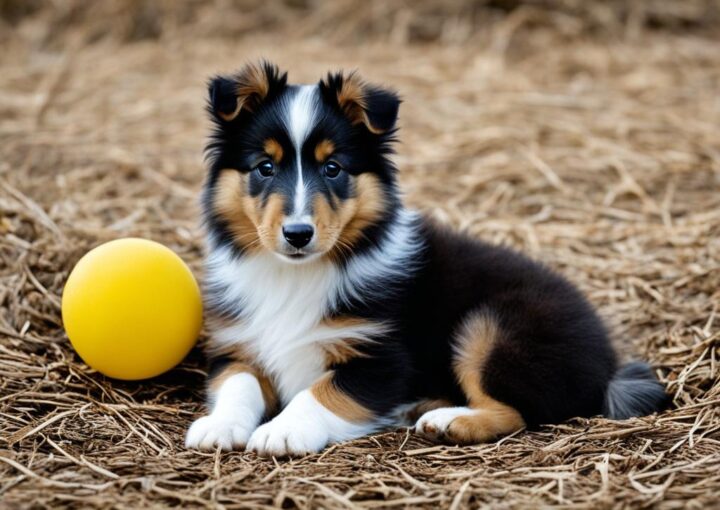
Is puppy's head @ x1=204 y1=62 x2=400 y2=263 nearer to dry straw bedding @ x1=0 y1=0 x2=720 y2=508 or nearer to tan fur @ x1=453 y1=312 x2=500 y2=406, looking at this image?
tan fur @ x1=453 y1=312 x2=500 y2=406

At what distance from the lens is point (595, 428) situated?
157 inches

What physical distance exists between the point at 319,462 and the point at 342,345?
68 cm

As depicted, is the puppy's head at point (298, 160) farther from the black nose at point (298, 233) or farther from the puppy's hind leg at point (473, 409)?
the puppy's hind leg at point (473, 409)

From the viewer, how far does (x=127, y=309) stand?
4.25m

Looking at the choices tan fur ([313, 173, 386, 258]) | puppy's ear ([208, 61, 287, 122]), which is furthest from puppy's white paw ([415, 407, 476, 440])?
puppy's ear ([208, 61, 287, 122])

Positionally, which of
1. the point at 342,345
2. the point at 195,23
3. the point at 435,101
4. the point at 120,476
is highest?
the point at 195,23

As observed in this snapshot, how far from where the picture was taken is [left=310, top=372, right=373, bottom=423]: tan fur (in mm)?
4008

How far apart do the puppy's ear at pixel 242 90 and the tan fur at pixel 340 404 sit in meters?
1.29

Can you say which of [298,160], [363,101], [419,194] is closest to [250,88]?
[298,160]

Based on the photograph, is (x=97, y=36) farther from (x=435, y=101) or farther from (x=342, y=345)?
(x=342, y=345)

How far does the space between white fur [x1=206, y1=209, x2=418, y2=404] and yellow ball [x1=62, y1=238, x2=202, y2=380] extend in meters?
0.25

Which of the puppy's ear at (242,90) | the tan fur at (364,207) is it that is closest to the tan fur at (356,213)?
the tan fur at (364,207)

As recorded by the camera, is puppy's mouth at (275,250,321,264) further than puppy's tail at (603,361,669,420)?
No

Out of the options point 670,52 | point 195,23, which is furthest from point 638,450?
point 195,23
